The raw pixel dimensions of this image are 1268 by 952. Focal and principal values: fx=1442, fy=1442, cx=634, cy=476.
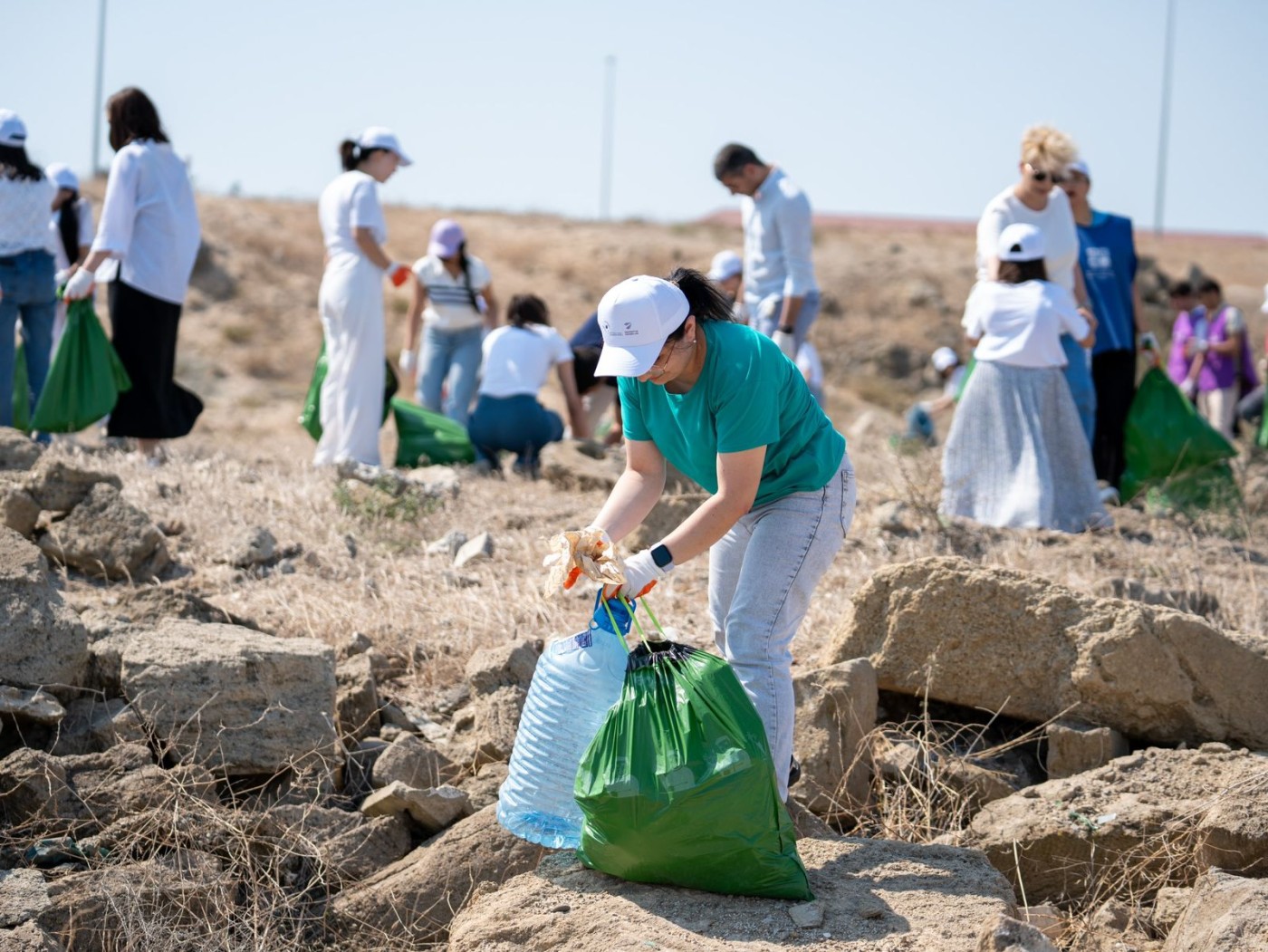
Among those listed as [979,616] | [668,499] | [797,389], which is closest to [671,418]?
[797,389]

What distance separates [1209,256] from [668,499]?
3045cm

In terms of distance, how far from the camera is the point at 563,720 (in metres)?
3.41

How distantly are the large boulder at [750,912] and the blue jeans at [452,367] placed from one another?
18.1 ft

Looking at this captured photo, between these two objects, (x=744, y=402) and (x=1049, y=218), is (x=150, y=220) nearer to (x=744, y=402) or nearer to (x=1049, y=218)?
(x=1049, y=218)

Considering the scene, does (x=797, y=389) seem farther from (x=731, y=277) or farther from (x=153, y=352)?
(x=731, y=277)

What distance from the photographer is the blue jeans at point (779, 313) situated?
7430 mm

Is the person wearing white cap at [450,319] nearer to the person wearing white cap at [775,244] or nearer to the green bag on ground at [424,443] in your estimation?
the green bag on ground at [424,443]

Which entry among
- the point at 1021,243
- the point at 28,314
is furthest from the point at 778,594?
the point at 28,314

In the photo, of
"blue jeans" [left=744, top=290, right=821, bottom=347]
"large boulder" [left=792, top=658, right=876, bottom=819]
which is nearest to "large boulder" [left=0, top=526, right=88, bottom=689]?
"large boulder" [left=792, top=658, right=876, bottom=819]

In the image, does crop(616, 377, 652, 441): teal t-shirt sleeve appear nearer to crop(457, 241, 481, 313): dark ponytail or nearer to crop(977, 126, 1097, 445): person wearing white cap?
crop(977, 126, 1097, 445): person wearing white cap

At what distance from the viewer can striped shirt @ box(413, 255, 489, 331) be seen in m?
8.46

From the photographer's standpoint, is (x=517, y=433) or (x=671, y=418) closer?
(x=671, y=418)

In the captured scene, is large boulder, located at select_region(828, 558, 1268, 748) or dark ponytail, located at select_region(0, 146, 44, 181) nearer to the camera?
large boulder, located at select_region(828, 558, 1268, 748)

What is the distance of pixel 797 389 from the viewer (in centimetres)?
351
